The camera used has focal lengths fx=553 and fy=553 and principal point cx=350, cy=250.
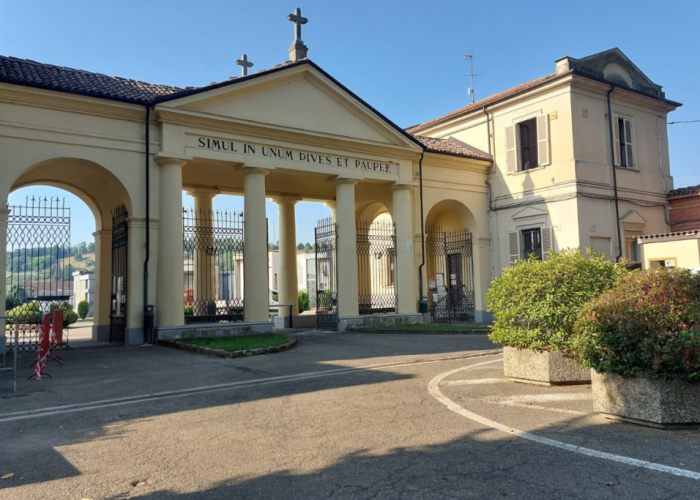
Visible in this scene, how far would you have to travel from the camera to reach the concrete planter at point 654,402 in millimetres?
5055

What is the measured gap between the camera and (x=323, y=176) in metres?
17.3

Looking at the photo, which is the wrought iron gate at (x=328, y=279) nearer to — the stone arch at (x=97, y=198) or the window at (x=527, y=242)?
the stone arch at (x=97, y=198)

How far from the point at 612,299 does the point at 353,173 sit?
483 inches

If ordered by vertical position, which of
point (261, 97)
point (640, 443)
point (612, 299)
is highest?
point (261, 97)

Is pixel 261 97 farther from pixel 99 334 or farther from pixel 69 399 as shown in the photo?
pixel 69 399

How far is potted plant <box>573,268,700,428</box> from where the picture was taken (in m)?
5.07

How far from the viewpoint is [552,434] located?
4.93m

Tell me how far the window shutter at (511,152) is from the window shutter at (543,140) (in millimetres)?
992

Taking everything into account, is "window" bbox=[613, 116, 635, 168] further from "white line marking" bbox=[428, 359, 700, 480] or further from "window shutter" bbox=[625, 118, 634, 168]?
"white line marking" bbox=[428, 359, 700, 480]

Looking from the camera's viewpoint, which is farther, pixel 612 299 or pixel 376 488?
pixel 612 299

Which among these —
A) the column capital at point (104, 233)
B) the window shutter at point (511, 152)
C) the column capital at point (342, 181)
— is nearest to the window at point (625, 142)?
the window shutter at point (511, 152)

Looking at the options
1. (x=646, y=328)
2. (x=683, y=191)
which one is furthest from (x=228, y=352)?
(x=683, y=191)

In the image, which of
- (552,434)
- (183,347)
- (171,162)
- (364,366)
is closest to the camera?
(552,434)

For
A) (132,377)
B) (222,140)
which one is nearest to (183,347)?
(132,377)
